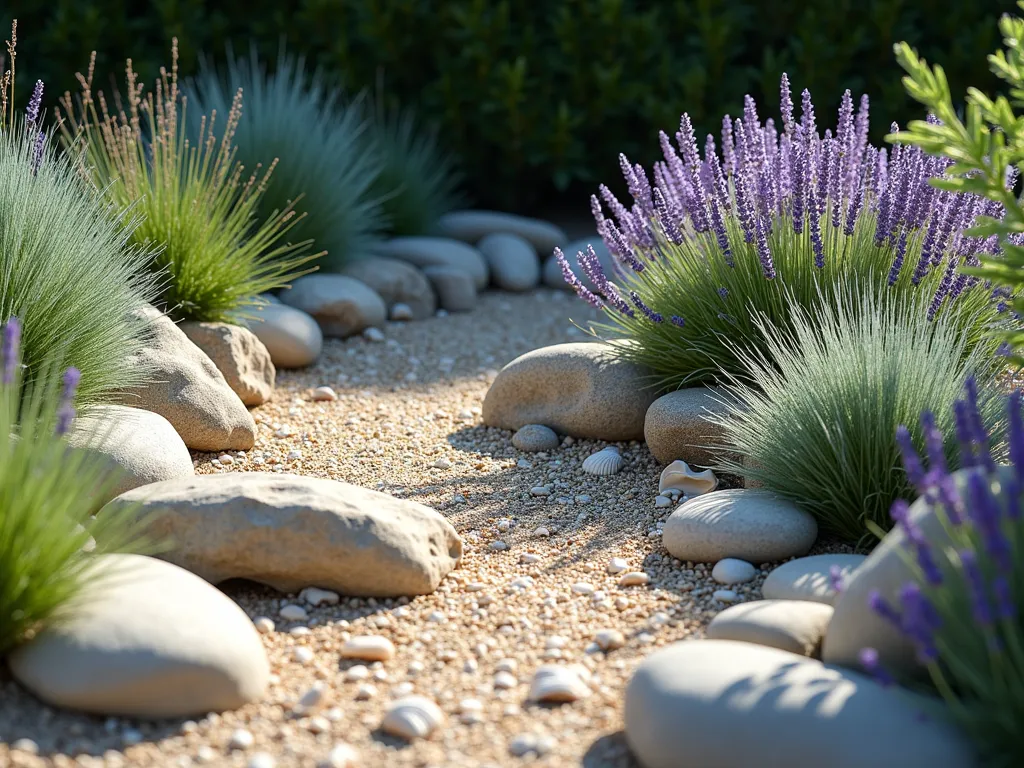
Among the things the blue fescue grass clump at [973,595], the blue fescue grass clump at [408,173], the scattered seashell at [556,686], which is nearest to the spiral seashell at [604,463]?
the scattered seashell at [556,686]

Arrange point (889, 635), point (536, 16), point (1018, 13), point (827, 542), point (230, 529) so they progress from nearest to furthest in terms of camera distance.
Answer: point (889, 635) → point (230, 529) → point (827, 542) → point (1018, 13) → point (536, 16)

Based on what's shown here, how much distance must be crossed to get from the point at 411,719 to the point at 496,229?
196 inches

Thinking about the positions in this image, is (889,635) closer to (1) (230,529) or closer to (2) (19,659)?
(1) (230,529)

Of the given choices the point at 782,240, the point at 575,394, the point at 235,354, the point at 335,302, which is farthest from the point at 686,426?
the point at 335,302

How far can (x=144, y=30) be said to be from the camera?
22.8 feet

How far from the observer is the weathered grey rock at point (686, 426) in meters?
3.69

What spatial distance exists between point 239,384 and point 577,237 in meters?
3.54

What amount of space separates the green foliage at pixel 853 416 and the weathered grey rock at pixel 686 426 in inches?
13.5

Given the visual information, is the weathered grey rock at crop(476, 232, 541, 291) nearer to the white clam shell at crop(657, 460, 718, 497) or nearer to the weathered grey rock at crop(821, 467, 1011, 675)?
the white clam shell at crop(657, 460, 718, 497)

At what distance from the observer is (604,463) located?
12.7 ft

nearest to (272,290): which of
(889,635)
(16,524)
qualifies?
(16,524)

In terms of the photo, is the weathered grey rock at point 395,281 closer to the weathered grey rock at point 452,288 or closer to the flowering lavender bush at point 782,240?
the weathered grey rock at point 452,288

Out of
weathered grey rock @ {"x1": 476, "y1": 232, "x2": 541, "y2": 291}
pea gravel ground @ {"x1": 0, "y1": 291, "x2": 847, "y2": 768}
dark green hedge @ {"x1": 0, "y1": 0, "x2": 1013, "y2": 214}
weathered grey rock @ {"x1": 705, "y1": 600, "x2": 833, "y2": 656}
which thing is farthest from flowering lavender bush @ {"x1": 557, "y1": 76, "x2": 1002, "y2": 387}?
dark green hedge @ {"x1": 0, "y1": 0, "x2": 1013, "y2": 214}

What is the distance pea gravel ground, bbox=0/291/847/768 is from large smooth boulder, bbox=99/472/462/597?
0.07m
